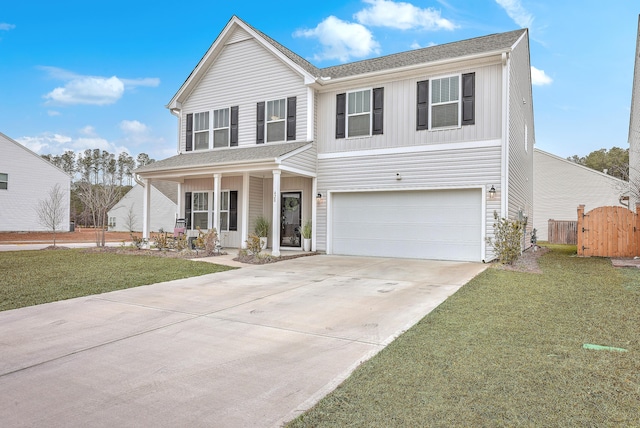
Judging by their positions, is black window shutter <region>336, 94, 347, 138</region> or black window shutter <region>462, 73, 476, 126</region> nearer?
black window shutter <region>462, 73, 476, 126</region>

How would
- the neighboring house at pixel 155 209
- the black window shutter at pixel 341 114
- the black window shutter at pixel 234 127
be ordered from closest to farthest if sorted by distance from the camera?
the black window shutter at pixel 341 114 < the black window shutter at pixel 234 127 < the neighboring house at pixel 155 209

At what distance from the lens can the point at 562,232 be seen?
22438 mm

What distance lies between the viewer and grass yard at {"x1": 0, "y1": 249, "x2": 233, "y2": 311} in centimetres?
695

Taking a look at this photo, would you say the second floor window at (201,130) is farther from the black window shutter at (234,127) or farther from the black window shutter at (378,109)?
the black window shutter at (378,109)

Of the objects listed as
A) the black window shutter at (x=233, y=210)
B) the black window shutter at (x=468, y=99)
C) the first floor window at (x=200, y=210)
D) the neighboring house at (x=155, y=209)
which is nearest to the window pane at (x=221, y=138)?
the black window shutter at (x=233, y=210)

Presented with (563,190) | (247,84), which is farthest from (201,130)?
(563,190)

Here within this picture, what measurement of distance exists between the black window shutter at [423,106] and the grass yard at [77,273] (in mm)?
7110

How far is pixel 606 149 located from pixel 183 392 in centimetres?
4793

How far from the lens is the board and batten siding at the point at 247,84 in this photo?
13820 mm

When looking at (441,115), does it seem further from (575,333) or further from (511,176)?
(575,333)

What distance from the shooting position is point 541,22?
1553 centimetres

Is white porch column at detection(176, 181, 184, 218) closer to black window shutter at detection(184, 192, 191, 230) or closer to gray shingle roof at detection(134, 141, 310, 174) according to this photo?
black window shutter at detection(184, 192, 191, 230)

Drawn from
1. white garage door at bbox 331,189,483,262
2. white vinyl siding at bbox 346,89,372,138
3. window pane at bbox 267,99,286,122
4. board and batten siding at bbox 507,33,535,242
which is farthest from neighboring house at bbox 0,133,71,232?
board and batten siding at bbox 507,33,535,242

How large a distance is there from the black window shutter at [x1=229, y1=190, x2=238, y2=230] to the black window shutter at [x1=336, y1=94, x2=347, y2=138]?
482 cm
